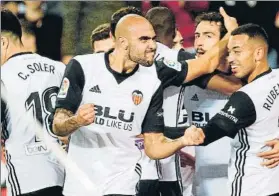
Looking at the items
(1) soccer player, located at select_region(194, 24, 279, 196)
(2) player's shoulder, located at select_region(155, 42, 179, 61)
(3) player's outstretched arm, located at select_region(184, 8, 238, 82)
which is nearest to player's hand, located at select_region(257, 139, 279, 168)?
(1) soccer player, located at select_region(194, 24, 279, 196)

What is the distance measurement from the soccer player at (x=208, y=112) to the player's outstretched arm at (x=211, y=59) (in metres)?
0.01

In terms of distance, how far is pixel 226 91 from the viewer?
2.27 m

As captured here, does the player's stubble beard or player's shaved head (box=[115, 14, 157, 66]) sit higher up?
player's shaved head (box=[115, 14, 157, 66])

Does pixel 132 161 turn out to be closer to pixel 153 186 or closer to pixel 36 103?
pixel 153 186

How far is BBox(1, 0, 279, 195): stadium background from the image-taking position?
2238 millimetres

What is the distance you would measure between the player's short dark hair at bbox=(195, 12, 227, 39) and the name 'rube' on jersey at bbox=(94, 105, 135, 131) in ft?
1.38

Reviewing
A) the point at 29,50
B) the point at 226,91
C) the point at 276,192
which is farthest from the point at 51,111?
the point at 276,192

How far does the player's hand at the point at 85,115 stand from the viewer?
6.97 feet

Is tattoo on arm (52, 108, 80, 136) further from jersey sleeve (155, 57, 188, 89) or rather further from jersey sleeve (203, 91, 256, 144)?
jersey sleeve (203, 91, 256, 144)

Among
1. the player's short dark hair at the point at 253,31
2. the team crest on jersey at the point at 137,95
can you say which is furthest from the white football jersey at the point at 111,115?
the player's short dark hair at the point at 253,31

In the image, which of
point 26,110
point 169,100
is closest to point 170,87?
point 169,100

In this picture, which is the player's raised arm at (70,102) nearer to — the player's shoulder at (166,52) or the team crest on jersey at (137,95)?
the team crest on jersey at (137,95)

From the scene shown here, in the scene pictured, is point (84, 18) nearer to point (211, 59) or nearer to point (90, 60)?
point (90, 60)

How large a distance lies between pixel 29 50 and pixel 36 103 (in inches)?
7.5
